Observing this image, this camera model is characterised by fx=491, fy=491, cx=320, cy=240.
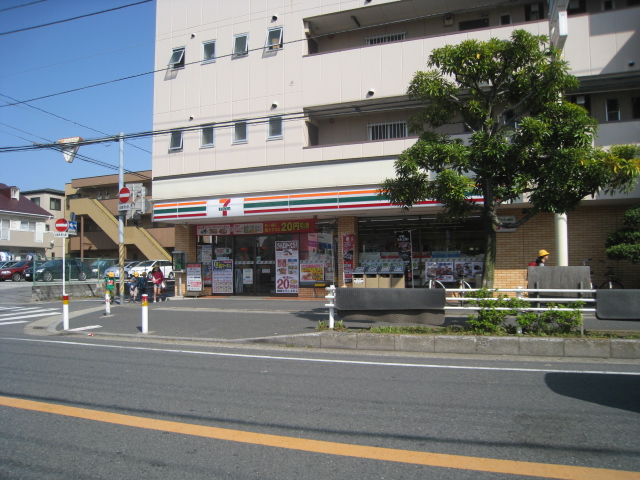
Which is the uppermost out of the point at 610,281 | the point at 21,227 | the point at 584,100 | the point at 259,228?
the point at 584,100

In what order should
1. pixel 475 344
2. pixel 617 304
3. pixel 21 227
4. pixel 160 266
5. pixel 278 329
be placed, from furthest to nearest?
pixel 21 227, pixel 160 266, pixel 278 329, pixel 617 304, pixel 475 344

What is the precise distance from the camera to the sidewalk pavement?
A: 8.62 m

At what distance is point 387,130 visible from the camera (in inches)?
699

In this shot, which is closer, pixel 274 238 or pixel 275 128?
pixel 275 128

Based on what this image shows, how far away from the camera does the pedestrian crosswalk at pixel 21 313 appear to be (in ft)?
50.0

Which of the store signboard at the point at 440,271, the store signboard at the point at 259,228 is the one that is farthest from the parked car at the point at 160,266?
the store signboard at the point at 440,271

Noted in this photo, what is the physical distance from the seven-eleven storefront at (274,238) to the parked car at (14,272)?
2024 centimetres

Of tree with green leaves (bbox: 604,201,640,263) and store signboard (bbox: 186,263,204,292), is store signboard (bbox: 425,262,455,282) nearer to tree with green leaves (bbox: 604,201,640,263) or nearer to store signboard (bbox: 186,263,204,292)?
tree with green leaves (bbox: 604,201,640,263)

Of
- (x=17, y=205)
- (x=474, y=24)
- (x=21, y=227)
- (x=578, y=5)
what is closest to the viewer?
(x=578, y=5)

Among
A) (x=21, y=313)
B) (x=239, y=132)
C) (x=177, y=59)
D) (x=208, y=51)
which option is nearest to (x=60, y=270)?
(x=21, y=313)

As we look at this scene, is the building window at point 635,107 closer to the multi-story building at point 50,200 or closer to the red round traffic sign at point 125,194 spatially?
the red round traffic sign at point 125,194

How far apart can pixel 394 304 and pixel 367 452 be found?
5904 mm

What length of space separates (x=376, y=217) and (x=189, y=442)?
13981 millimetres

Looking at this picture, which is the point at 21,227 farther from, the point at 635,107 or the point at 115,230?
the point at 635,107
